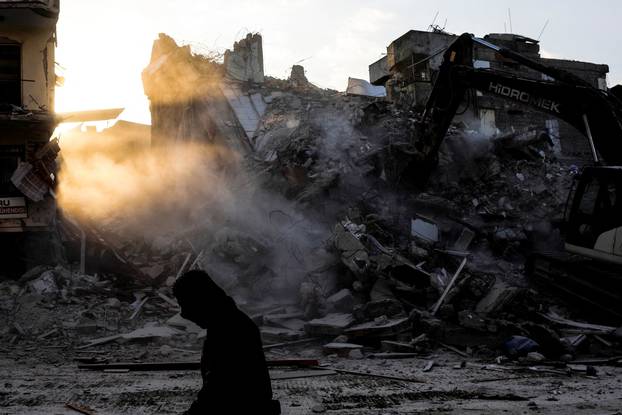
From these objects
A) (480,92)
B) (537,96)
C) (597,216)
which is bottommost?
(597,216)

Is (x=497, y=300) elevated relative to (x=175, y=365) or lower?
elevated

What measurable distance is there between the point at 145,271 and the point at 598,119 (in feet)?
35.8

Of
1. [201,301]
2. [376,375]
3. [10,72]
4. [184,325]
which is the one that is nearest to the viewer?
[201,301]

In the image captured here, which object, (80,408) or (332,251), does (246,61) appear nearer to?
(332,251)

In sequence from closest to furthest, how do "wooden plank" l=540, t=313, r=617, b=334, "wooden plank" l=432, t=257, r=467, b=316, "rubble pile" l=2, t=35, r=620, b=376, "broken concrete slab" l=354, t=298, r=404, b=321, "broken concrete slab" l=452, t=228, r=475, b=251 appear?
"wooden plank" l=540, t=313, r=617, b=334
"rubble pile" l=2, t=35, r=620, b=376
"broken concrete slab" l=354, t=298, r=404, b=321
"wooden plank" l=432, t=257, r=467, b=316
"broken concrete slab" l=452, t=228, r=475, b=251

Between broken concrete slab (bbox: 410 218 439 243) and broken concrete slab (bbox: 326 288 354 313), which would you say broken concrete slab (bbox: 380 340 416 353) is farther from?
broken concrete slab (bbox: 410 218 439 243)

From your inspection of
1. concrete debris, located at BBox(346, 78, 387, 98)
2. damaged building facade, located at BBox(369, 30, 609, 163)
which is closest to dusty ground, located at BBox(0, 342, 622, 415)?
damaged building facade, located at BBox(369, 30, 609, 163)

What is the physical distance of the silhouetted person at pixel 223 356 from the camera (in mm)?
2902

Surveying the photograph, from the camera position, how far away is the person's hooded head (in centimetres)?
292

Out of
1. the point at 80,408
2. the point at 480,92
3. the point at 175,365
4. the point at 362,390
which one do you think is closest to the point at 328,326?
the point at 175,365

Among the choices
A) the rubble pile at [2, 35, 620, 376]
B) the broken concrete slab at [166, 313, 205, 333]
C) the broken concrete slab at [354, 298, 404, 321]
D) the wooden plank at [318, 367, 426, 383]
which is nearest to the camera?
the wooden plank at [318, 367, 426, 383]

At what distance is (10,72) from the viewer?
15469 millimetres

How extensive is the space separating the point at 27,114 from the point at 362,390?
1222 centimetres

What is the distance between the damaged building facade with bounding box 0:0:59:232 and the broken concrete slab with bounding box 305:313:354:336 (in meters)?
8.70
